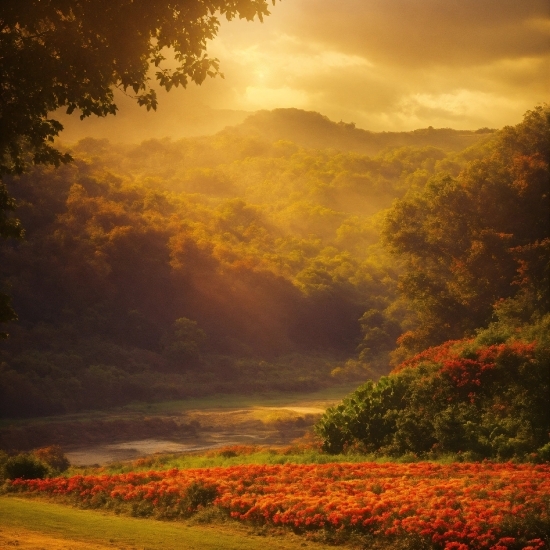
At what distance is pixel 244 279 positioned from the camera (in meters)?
66.7

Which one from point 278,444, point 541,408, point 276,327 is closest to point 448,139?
point 276,327

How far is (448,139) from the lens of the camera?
154 meters

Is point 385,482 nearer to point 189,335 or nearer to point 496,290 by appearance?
point 496,290

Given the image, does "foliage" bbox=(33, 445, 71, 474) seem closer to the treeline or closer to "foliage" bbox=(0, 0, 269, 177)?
the treeline

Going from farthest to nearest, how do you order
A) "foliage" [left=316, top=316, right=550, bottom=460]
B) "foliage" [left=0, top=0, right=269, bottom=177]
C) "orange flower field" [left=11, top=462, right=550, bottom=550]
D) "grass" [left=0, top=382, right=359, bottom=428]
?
"grass" [left=0, top=382, right=359, bottom=428]
"foliage" [left=316, top=316, right=550, bottom=460]
"orange flower field" [left=11, top=462, right=550, bottom=550]
"foliage" [left=0, top=0, right=269, bottom=177]

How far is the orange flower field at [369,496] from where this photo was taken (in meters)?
11.1

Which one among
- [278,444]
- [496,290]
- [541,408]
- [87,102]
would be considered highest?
[87,102]

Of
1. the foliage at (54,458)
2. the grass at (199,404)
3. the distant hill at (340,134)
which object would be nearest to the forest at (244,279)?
the grass at (199,404)

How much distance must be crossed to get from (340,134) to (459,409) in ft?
470

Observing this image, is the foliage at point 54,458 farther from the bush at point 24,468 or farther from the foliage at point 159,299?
the foliage at point 159,299

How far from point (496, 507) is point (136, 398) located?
131 feet

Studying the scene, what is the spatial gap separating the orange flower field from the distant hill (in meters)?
127

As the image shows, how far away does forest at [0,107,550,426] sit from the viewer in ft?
112

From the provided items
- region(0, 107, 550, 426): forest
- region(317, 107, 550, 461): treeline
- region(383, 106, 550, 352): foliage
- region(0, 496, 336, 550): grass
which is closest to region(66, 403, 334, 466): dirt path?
region(0, 107, 550, 426): forest
